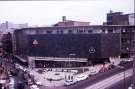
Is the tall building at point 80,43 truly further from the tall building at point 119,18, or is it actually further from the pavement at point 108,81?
the pavement at point 108,81

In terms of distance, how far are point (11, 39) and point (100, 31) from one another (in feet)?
42.3

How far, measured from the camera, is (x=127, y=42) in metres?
23.0

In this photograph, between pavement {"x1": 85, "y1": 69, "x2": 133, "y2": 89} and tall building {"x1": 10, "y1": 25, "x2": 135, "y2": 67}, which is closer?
pavement {"x1": 85, "y1": 69, "x2": 133, "y2": 89}

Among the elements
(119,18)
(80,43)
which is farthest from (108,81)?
(119,18)

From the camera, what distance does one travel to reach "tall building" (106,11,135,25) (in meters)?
25.1

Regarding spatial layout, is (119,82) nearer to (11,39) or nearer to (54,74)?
(54,74)

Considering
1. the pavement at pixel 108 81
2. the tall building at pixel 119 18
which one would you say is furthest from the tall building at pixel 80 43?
the pavement at pixel 108 81

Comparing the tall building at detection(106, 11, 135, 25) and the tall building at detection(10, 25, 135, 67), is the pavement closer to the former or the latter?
the tall building at detection(10, 25, 135, 67)

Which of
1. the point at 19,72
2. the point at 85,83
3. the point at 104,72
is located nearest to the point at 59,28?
the point at 19,72

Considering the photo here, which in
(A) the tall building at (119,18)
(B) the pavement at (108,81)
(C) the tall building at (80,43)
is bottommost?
(B) the pavement at (108,81)

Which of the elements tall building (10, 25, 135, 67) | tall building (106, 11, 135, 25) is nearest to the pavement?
tall building (10, 25, 135, 67)

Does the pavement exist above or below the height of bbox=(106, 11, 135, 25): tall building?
below

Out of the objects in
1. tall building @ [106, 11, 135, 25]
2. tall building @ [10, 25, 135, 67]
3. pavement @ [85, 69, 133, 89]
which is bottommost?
pavement @ [85, 69, 133, 89]

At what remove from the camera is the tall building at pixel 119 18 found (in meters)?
25.1
